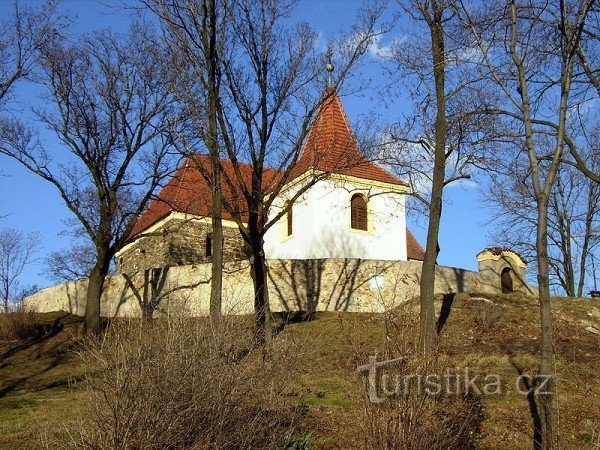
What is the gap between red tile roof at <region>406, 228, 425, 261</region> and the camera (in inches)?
1287

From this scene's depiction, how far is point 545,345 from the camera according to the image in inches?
332

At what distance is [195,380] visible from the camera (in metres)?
6.58

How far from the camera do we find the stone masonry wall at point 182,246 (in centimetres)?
2789

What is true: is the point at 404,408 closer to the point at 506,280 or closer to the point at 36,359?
the point at 36,359

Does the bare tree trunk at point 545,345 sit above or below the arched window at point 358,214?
below

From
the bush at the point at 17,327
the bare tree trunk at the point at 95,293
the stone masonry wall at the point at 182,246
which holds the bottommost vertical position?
the bush at the point at 17,327

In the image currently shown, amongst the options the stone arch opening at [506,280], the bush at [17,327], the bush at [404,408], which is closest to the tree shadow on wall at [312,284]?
→ the stone arch opening at [506,280]

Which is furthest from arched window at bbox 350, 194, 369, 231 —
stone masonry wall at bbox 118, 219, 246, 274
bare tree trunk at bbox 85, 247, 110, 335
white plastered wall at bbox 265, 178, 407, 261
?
bare tree trunk at bbox 85, 247, 110, 335

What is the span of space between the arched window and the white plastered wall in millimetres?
201

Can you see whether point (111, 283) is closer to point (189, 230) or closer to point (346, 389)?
point (189, 230)

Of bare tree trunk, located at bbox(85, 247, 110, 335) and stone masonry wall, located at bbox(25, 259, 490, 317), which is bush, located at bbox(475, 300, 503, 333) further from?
bare tree trunk, located at bbox(85, 247, 110, 335)

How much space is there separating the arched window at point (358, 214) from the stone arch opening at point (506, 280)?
17.0 feet

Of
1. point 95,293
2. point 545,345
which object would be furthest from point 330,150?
point 545,345

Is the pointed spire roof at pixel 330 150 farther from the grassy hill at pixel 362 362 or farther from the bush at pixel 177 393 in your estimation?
the bush at pixel 177 393
